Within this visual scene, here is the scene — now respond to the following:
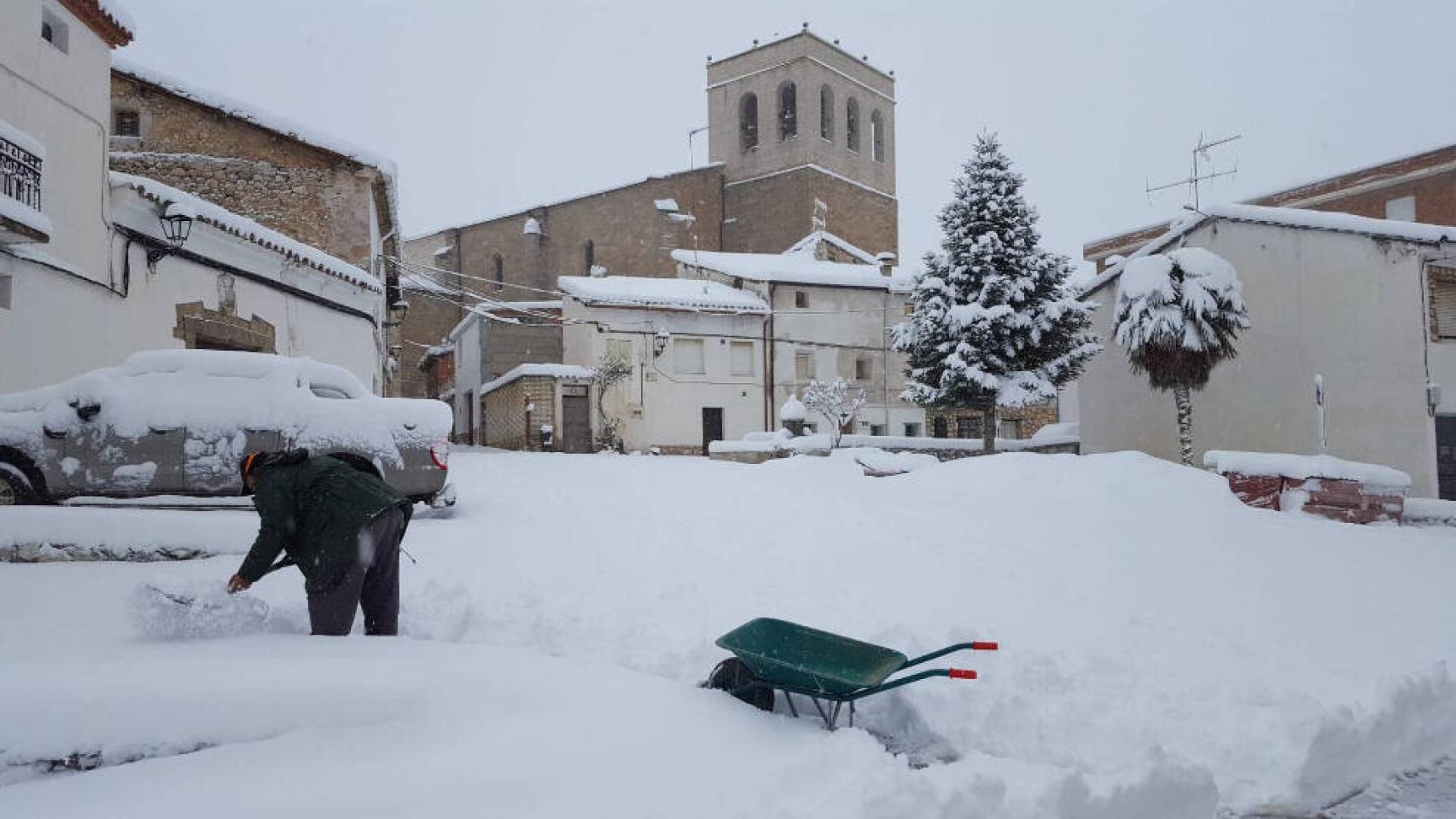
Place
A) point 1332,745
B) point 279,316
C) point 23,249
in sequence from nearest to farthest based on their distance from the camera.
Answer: point 1332,745 < point 23,249 < point 279,316

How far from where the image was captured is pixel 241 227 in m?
12.3

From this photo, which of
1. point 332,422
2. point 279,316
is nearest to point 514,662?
point 332,422

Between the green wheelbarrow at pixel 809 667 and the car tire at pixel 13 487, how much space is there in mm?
6329

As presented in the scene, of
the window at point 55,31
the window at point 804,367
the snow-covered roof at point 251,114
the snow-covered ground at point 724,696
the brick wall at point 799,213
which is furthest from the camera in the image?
the brick wall at point 799,213

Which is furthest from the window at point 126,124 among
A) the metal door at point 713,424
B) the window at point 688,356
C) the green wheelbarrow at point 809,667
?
the metal door at point 713,424

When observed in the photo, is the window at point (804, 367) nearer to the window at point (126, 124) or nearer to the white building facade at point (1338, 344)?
the white building facade at point (1338, 344)

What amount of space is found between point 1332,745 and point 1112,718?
0.85m

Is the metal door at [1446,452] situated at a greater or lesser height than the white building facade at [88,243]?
lesser

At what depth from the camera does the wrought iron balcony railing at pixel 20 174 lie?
8.31 meters

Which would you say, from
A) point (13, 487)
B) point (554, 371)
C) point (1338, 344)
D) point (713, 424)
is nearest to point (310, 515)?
point (13, 487)

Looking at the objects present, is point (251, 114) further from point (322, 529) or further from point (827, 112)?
point (827, 112)

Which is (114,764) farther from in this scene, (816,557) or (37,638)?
(816,557)

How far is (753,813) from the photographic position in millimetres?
2672

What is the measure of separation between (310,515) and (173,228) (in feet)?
29.4
